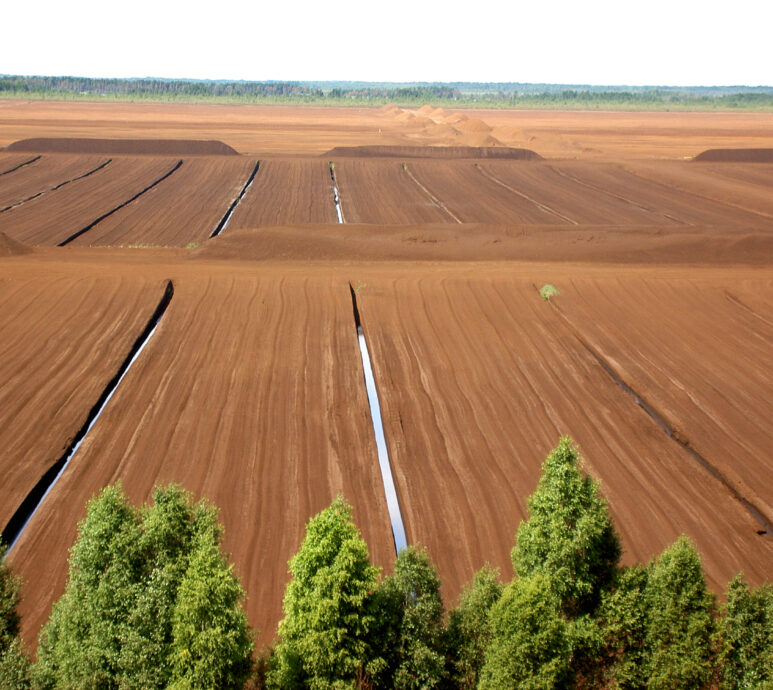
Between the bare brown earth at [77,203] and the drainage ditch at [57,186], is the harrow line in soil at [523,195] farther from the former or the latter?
the drainage ditch at [57,186]

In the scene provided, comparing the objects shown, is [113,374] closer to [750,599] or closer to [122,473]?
[122,473]

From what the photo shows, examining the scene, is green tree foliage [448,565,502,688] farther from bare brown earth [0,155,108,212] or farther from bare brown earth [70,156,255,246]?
bare brown earth [0,155,108,212]

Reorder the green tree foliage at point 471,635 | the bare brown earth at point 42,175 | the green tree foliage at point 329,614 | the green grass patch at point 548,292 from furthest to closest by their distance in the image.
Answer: the bare brown earth at point 42,175 < the green grass patch at point 548,292 < the green tree foliage at point 471,635 < the green tree foliage at point 329,614

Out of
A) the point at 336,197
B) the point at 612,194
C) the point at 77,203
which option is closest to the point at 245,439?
the point at 77,203

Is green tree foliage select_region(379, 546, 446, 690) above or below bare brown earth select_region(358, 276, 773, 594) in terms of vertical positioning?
above

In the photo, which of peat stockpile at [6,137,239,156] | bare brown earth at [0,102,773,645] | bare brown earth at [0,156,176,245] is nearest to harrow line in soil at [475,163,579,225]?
bare brown earth at [0,102,773,645]

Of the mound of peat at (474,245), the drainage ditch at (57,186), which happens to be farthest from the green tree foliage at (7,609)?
the drainage ditch at (57,186)

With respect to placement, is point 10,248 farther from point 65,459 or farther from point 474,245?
point 474,245
